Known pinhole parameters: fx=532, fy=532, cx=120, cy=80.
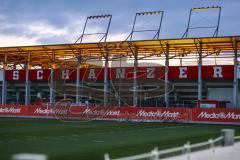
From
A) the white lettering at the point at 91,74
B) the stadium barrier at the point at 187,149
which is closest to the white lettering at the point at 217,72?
the white lettering at the point at 91,74

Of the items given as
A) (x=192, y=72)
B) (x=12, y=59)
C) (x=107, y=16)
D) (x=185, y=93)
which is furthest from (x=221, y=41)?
(x=12, y=59)

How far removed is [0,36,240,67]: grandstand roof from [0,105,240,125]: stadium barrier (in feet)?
49.4

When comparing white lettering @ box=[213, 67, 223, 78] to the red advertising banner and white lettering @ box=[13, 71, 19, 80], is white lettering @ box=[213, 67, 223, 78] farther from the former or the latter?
white lettering @ box=[13, 71, 19, 80]

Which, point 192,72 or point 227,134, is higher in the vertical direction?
point 192,72

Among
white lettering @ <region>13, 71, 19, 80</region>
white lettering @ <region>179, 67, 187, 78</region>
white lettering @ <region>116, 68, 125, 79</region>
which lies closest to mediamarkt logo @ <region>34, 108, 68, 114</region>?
white lettering @ <region>116, 68, 125, 79</region>

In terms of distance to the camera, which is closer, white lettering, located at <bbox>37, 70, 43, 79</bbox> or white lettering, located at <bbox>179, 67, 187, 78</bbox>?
white lettering, located at <bbox>179, 67, 187, 78</bbox>

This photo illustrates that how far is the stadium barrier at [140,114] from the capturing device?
50562mm

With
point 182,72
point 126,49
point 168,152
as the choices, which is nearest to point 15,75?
point 126,49

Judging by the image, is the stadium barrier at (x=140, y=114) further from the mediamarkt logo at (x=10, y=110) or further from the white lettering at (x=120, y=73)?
the white lettering at (x=120, y=73)

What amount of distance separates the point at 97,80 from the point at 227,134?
5533 cm

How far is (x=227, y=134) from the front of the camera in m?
20.2

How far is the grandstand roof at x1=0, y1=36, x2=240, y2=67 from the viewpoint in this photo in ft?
221

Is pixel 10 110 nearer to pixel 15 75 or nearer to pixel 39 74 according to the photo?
pixel 39 74

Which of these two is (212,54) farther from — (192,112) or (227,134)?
(227,134)
